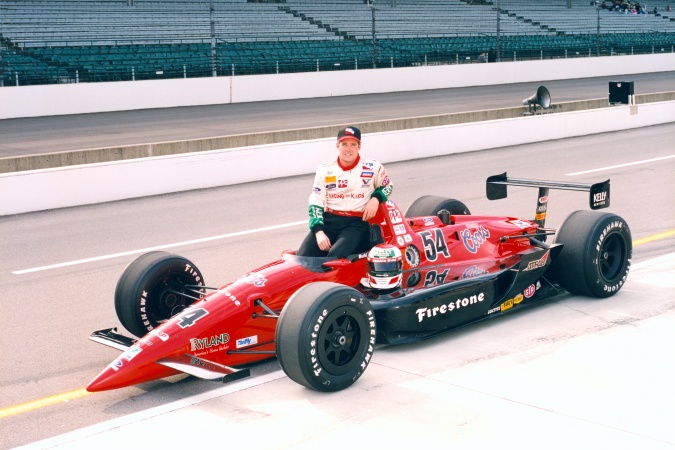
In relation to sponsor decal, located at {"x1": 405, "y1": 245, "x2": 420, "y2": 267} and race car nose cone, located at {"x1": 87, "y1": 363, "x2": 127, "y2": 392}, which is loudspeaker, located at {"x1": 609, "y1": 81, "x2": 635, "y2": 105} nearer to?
sponsor decal, located at {"x1": 405, "y1": 245, "x2": 420, "y2": 267}

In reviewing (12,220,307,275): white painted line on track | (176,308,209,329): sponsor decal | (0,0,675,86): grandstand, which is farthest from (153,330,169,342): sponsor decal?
(0,0,675,86): grandstand

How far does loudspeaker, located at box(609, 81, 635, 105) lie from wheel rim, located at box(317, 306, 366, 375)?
460 inches

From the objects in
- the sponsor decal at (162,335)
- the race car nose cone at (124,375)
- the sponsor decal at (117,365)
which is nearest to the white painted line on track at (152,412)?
the race car nose cone at (124,375)

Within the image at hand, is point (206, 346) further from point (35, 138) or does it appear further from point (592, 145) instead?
point (35, 138)

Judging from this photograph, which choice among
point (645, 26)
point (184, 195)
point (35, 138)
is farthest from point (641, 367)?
point (645, 26)

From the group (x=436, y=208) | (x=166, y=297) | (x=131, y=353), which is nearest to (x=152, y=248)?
(x=436, y=208)

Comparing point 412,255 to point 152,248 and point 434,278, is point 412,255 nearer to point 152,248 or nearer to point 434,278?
point 434,278

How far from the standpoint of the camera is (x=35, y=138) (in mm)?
23250

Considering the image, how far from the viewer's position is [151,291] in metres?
7.30

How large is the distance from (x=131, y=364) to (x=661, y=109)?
22626mm

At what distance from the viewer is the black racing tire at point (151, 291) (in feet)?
23.7

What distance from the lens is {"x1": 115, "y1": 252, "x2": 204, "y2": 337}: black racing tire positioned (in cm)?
722

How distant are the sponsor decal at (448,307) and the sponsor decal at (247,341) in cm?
122

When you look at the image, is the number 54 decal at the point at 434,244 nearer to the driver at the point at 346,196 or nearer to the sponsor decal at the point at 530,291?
the driver at the point at 346,196
